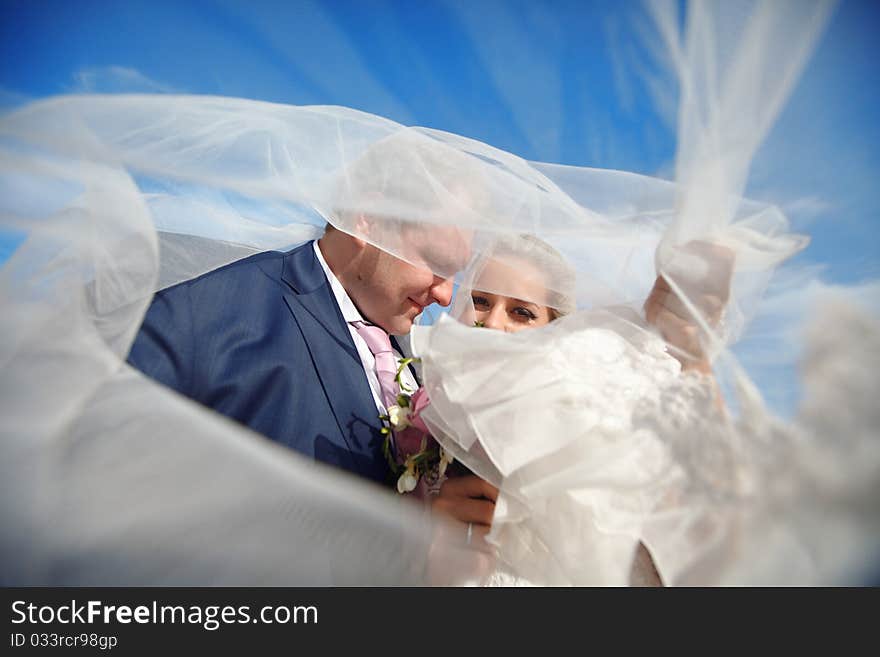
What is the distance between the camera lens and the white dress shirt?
2529 millimetres

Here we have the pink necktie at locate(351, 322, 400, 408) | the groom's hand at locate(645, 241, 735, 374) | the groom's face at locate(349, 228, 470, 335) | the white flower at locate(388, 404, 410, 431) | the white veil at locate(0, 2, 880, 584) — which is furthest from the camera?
the groom's face at locate(349, 228, 470, 335)

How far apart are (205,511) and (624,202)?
1.57 metres

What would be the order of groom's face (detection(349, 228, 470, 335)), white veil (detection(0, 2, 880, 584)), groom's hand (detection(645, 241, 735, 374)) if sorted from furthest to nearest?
groom's face (detection(349, 228, 470, 335)), groom's hand (detection(645, 241, 735, 374)), white veil (detection(0, 2, 880, 584))

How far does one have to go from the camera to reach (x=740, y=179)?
1.48 meters

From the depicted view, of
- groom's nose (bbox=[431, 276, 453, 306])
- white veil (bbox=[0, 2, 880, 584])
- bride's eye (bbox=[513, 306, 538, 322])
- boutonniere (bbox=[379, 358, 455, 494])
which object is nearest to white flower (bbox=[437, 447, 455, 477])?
boutonniere (bbox=[379, 358, 455, 494])

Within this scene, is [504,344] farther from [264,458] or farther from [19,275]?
[19,275]

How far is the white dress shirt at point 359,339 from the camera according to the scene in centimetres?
253

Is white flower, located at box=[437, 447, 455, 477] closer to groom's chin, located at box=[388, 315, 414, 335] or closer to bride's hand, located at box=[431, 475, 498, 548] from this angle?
bride's hand, located at box=[431, 475, 498, 548]

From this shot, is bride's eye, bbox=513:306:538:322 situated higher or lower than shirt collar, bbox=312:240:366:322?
lower

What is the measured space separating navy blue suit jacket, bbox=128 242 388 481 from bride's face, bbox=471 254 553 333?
589 mm

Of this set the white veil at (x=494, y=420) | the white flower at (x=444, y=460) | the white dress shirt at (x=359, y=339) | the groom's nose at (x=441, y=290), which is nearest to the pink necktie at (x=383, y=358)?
the white dress shirt at (x=359, y=339)

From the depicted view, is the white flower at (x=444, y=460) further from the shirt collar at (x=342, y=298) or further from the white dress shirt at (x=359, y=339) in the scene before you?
the shirt collar at (x=342, y=298)
